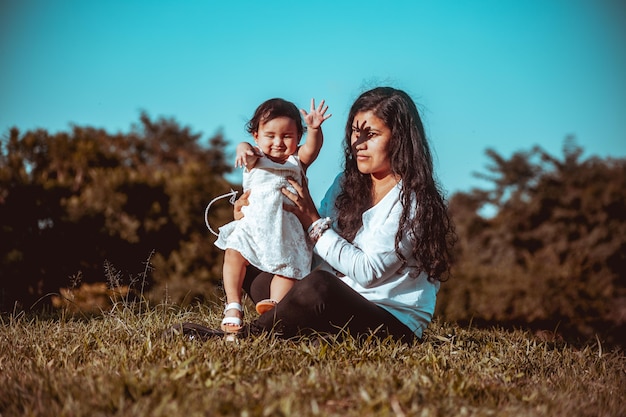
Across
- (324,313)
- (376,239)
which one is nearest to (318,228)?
(376,239)

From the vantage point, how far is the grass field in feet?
8.36

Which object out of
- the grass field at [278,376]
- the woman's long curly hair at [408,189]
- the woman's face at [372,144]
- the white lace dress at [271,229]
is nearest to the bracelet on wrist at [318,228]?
the white lace dress at [271,229]

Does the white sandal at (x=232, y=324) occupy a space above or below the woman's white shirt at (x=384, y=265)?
below

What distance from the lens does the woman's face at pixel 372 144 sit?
3.97 meters

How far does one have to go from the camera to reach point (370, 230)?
3840 millimetres

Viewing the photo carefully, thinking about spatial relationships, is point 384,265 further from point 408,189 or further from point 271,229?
point 271,229

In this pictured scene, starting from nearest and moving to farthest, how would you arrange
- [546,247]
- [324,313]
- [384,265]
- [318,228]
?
[324,313] → [384,265] → [318,228] → [546,247]

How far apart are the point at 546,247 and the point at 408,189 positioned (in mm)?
11542

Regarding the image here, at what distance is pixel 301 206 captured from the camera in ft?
→ 12.7

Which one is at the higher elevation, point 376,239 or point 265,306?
point 376,239

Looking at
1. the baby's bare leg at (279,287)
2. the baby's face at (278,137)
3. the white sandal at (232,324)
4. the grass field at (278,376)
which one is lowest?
the grass field at (278,376)

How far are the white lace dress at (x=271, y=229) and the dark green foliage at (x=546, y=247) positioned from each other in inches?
264

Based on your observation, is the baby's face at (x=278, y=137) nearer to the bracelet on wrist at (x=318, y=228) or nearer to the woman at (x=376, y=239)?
the woman at (x=376, y=239)

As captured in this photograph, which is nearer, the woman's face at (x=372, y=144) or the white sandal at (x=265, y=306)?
the white sandal at (x=265, y=306)
